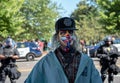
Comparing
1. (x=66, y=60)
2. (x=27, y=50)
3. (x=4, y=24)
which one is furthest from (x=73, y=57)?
(x=4, y=24)

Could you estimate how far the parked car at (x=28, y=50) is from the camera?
33.6m

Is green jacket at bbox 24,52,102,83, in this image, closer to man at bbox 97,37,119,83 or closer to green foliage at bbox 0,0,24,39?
man at bbox 97,37,119,83

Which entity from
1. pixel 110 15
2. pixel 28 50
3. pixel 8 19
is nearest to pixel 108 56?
pixel 28 50

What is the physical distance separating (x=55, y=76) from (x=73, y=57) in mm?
257

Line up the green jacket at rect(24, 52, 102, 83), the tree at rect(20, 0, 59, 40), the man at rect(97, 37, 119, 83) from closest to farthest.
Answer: the green jacket at rect(24, 52, 102, 83), the man at rect(97, 37, 119, 83), the tree at rect(20, 0, 59, 40)

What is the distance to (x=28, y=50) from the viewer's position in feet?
110

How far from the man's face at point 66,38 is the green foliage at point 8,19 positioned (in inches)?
1227

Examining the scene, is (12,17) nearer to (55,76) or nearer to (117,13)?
(117,13)

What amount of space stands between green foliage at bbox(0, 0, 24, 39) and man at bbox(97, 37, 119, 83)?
2159cm

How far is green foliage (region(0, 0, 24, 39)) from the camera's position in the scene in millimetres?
36062

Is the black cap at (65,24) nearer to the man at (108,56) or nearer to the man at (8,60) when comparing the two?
the man at (8,60)

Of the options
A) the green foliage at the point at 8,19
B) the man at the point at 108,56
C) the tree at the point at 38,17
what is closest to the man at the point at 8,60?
the man at the point at 108,56

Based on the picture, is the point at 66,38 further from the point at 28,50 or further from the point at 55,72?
the point at 28,50

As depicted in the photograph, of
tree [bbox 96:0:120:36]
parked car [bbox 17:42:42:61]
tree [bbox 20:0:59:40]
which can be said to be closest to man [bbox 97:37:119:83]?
parked car [bbox 17:42:42:61]
